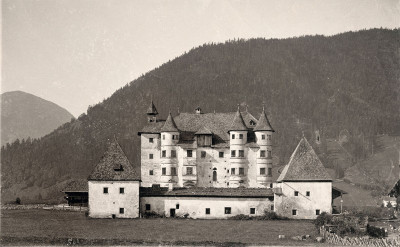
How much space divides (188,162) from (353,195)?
6475 centimetres

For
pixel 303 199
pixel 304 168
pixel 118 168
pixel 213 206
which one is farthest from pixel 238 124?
pixel 118 168

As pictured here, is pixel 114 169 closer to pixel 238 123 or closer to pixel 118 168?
pixel 118 168

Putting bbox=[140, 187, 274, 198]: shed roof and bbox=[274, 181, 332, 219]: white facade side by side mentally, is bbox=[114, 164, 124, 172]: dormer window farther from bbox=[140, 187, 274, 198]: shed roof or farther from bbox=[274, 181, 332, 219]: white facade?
bbox=[274, 181, 332, 219]: white facade

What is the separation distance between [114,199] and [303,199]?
2345cm

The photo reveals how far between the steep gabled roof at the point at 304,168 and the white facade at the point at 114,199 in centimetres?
1878

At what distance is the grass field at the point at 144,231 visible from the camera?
5566 centimetres

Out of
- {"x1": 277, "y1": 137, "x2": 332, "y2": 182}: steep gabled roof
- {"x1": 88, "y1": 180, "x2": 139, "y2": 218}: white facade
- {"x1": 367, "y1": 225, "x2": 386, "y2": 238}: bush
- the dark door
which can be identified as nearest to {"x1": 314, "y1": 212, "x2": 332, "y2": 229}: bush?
{"x1": 367, "y1": 225, "x2": 386, "y2": 238}: bush

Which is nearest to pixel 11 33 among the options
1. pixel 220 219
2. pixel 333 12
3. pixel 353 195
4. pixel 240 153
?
pixel 220 219

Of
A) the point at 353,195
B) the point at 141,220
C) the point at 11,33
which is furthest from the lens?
the point at 353,195

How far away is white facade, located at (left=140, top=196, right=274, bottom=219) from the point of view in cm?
7756

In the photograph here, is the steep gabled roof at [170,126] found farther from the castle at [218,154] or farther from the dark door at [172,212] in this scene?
the dark door at [172,212]

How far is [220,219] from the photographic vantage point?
251 ft

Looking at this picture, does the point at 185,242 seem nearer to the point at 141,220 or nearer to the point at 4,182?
the point at 141,220

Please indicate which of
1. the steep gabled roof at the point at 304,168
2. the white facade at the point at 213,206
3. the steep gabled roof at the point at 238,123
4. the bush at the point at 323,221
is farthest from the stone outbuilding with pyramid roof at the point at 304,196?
the steep gabled roof at the point at 238,123
